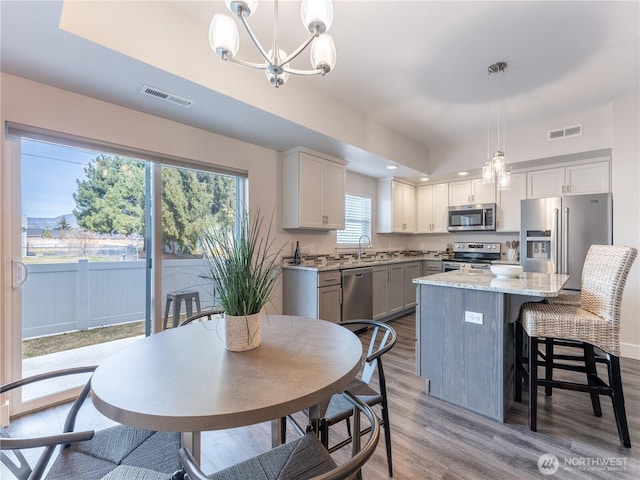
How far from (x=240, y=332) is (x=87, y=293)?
2.10 meters

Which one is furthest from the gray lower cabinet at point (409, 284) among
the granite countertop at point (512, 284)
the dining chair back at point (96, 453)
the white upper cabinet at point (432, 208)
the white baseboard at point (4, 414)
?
the white baseboard at point (4, 414)

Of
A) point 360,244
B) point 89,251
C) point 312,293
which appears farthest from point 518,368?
point 89,251

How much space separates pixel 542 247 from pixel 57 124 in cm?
538

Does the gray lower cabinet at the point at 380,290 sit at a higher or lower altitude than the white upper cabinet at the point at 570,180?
lower

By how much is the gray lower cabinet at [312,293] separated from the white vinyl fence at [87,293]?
47.9 inches

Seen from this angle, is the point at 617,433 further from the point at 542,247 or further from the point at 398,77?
the point at 398,77

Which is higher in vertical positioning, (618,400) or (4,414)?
(618,400)

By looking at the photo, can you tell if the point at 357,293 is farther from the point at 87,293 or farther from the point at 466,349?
the point at 87,293

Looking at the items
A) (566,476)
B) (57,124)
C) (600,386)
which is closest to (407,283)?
(600,386)

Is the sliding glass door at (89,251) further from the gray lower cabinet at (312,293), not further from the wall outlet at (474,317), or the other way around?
the wall outlet at (474,317)

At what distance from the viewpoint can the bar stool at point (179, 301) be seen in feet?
9.34

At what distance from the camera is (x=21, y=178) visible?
2135mm

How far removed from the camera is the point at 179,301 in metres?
2.92

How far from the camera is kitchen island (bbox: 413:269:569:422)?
6.61 feet
